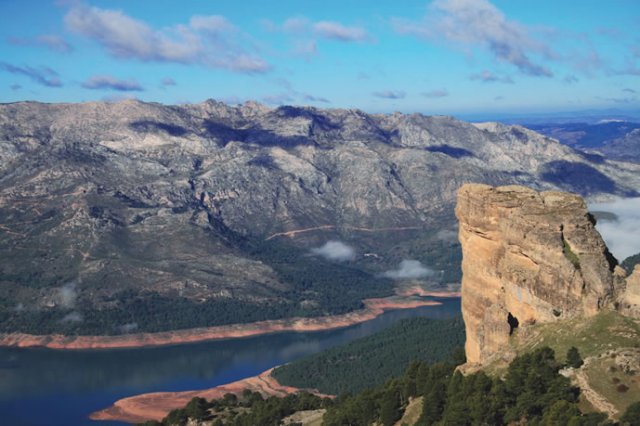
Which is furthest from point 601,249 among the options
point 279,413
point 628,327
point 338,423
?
point 279,413

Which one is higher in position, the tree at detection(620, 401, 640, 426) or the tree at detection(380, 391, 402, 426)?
the tree at detection(620, 401, 640, 426)

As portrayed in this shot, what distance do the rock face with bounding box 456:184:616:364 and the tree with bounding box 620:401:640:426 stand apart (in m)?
20.4

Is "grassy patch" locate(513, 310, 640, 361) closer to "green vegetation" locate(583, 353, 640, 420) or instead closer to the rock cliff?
the rock cliff

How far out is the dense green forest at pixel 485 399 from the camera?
77.6m

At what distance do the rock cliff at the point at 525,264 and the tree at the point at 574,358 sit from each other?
8696 mm

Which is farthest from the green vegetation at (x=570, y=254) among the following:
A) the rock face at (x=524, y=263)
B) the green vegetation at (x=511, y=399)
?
the green vegetation at (x=511, y=399)

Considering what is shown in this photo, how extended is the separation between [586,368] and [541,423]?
10.0 meters

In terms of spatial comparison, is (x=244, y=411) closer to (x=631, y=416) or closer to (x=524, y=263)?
(x=524, y=263)

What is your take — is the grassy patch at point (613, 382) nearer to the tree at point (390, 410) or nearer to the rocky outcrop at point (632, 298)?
the rocky outcrop at point (632, 298)

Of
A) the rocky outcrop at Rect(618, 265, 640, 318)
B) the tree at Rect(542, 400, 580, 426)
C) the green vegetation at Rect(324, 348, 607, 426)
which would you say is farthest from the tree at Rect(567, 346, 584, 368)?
the rocky outcrop at Rect(618, 265, 640, 318)

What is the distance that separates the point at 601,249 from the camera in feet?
319

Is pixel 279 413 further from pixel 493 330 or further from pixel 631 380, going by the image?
pixel 631 380

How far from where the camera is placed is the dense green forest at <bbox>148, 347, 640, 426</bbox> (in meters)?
77.6

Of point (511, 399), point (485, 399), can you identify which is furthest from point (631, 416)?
point (485, 399)
